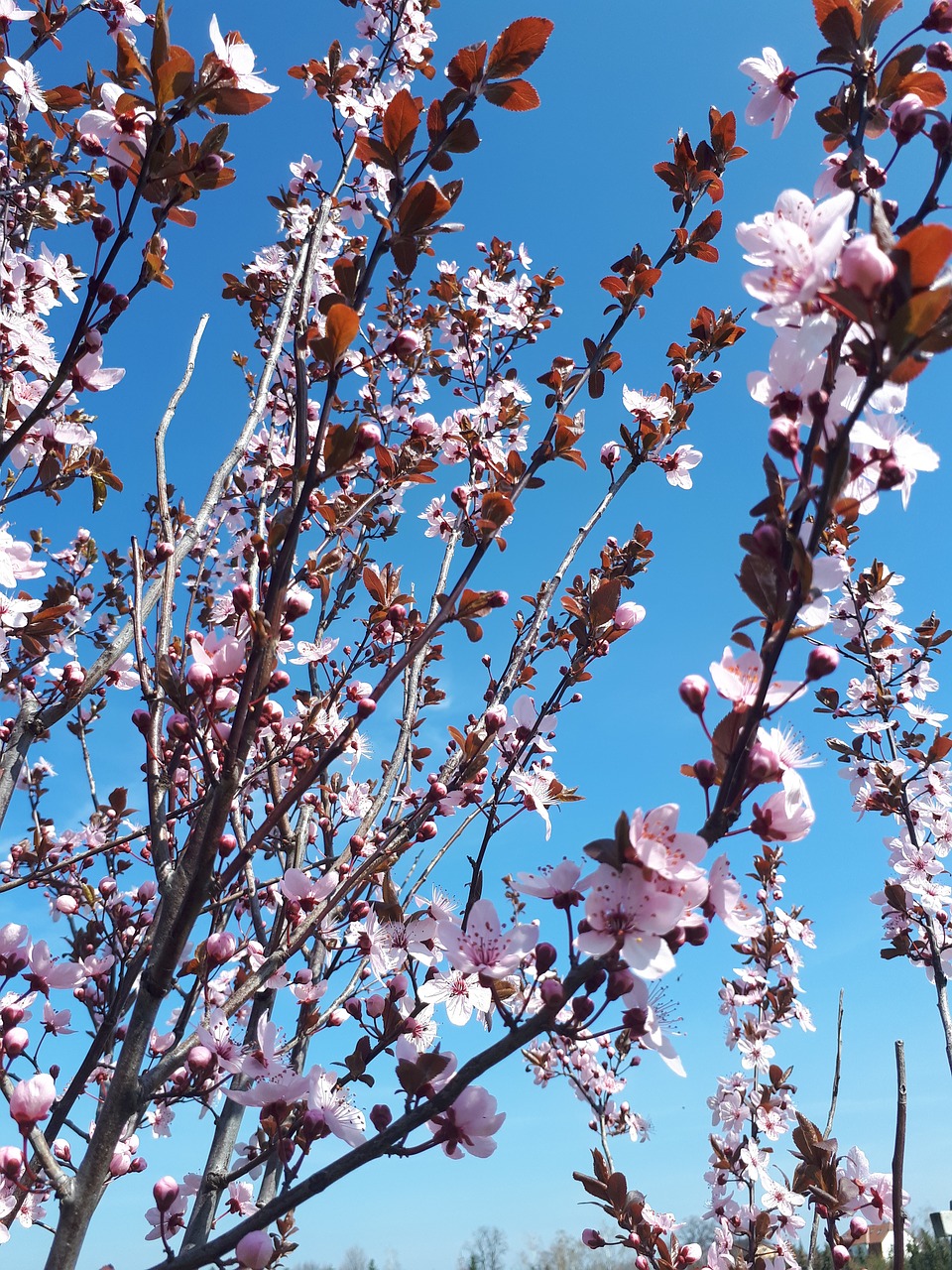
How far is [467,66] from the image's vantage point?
4.42 ft

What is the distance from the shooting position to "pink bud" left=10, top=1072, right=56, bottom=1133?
1.34 m

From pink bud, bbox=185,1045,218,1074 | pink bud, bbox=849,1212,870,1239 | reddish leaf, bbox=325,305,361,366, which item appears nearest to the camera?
reddish leaf, bbox=325,305,361,366

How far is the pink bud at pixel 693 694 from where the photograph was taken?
103cm

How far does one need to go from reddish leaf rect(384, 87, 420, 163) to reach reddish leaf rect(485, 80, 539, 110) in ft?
0.59

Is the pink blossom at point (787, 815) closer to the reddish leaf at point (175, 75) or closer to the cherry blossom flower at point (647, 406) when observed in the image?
the reddish leaf at point (175, 75)

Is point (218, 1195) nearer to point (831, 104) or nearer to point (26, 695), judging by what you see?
point (26, 695)

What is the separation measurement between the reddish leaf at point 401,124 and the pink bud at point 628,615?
1.40m

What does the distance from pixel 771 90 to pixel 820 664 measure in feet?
4.41

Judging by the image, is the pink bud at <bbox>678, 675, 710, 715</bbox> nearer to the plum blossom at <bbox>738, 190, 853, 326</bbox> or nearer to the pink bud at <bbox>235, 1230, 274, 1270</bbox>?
the plum blossom at <bbox>738, 190, 853, 326</bbox>

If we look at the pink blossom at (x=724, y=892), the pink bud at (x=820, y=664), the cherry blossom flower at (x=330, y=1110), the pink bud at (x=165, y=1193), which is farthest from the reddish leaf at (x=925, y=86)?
the pink bud at (x=165, y=1193)

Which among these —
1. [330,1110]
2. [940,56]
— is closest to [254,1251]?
[330,1110]

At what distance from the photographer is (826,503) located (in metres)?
0.82

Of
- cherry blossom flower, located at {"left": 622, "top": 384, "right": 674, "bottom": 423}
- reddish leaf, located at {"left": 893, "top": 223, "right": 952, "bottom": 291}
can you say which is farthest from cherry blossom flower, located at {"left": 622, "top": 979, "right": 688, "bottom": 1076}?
cherry blossom flower, located at {"left": 622, "top": 384, "right": 674, "bottom": 423}

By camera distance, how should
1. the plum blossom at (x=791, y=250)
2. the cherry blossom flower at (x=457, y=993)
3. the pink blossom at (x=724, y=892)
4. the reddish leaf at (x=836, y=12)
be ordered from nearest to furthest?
the plum blossom at (x=791, y=250), the pink blossom at (x=724, y=892), the reddish leaf at (x=836, y=12), the cherry blossom flower at (x=457, y=993)
